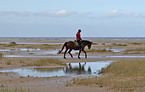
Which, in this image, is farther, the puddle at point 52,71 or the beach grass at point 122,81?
the puddle at point 52,71

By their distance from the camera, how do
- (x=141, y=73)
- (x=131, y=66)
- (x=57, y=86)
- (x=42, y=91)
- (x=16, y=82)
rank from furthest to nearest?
(x=131, y=66) < (x=141, y=73) < (x=16, y=82) < (x=57, y=86) < (x=42, y=91)

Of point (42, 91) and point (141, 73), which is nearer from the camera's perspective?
point (42, 91)

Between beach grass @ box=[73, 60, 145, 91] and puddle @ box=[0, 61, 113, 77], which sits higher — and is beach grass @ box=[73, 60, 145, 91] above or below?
above

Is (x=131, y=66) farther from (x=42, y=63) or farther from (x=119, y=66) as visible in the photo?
(x=42, y=63)

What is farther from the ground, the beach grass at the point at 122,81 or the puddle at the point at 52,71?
the beach grass at the point at 122,81

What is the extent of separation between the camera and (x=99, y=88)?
9.80 metres

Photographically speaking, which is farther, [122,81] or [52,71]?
[52,71]

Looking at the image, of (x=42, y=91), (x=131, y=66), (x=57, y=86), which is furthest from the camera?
(x=131, y=66)

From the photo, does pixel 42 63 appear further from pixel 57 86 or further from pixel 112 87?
pixel 112 87

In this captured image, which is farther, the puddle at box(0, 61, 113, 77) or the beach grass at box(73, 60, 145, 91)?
the puddle at box(0, 61, 113, 77)

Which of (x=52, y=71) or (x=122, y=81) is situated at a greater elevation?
(x=122, y=81)

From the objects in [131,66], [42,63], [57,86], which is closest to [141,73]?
[131,66]

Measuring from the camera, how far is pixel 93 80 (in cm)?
1092

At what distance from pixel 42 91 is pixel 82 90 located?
4.63ft
